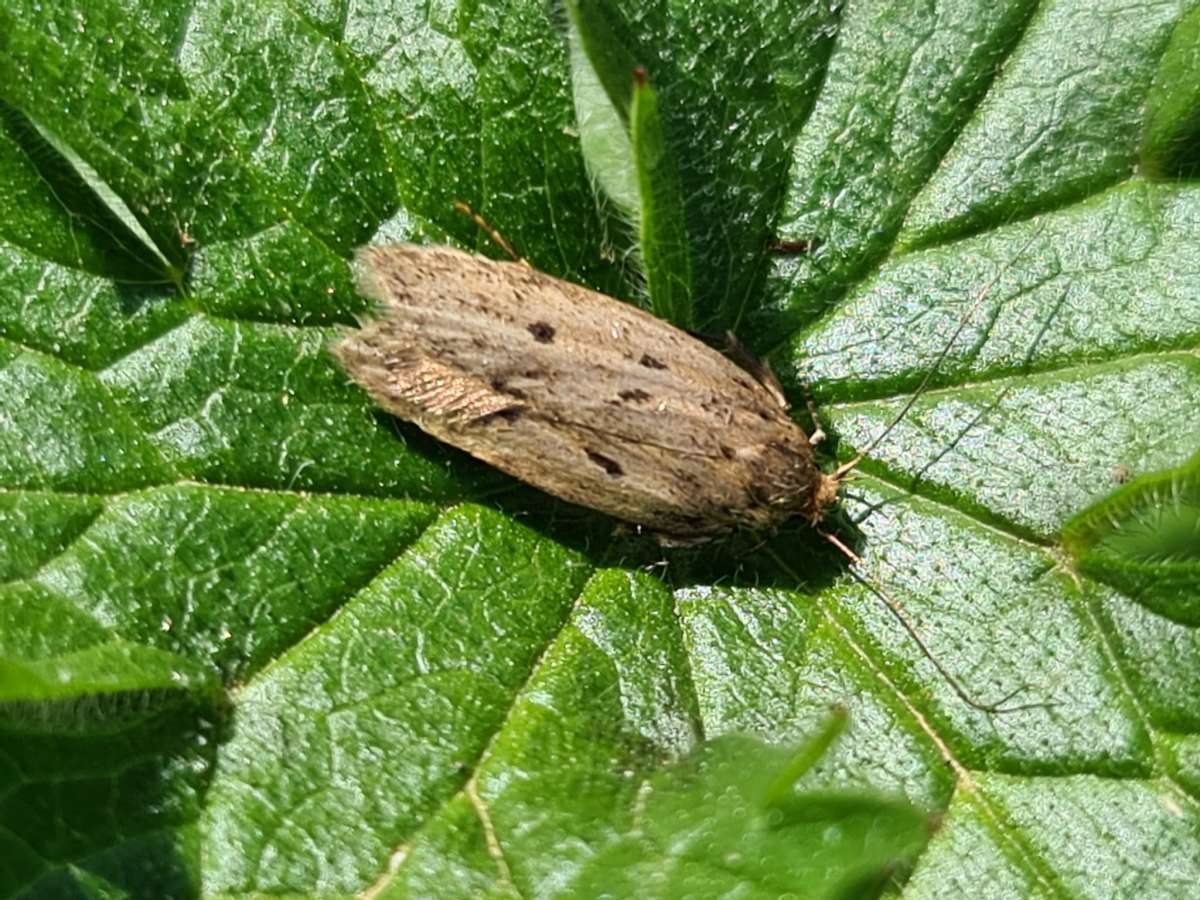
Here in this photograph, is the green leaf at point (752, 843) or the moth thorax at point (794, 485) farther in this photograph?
the moth thorax at point (794, 485)

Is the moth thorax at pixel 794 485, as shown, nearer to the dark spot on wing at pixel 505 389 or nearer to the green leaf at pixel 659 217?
the green leaf at pixel 659 217

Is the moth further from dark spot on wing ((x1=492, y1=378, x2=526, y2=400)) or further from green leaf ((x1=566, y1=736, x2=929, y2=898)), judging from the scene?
green leaf ((x1=566, y1=736, x2=929, y2=898))

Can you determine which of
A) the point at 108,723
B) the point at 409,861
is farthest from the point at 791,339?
the point at 108,723

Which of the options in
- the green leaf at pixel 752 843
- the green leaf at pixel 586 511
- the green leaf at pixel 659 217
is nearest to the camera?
the green leaf at pixel 659 217

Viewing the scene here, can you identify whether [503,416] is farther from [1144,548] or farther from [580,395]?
→ [1144,548]

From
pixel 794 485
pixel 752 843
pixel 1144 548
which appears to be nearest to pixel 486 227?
pixel 794 485

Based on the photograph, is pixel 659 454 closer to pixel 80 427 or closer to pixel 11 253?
pixel 80 427

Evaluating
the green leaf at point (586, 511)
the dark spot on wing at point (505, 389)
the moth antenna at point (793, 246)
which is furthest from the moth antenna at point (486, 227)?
the moth antenna at point (793, 246)
